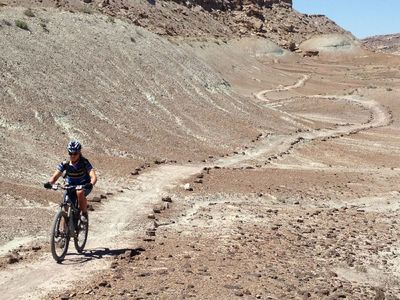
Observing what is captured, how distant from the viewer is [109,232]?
13.6 meters

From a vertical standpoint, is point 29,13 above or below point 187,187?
above

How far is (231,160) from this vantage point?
28047 mm

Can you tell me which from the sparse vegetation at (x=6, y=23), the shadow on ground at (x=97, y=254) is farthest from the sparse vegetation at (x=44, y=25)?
the shadow on ground at (x=97, y=254)

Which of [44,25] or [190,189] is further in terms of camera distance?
[44,25]

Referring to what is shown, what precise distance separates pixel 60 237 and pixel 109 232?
10.4 ft

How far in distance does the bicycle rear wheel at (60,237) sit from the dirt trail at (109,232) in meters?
0.18

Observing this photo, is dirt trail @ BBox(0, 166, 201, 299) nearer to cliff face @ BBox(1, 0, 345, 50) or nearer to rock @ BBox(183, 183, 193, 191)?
rock @ BBox(183, 183, 193, 191)

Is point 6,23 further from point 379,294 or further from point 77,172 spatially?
point 379,294

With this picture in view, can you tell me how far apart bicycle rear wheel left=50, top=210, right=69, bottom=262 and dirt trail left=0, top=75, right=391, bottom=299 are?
18 centimetres

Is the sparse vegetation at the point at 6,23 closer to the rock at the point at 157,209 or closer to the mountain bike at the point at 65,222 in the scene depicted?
the rock at the point at 157,209

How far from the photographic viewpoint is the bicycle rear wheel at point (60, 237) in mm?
10281

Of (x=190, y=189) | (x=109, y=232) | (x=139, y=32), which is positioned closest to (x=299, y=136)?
(x=139, y=32)

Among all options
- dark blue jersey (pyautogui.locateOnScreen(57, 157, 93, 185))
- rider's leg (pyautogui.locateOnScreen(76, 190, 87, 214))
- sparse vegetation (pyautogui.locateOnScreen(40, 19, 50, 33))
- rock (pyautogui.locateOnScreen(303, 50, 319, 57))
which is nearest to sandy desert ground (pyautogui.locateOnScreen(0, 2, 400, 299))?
sparse vegetation (pyautogui.locateOnScreen(40, 19, 50, 33))

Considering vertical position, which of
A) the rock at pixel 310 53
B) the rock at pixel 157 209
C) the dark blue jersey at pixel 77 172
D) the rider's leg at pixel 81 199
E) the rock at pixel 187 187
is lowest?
the rock at pixel 187 187
